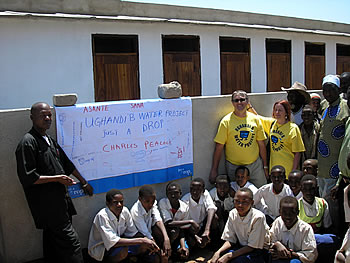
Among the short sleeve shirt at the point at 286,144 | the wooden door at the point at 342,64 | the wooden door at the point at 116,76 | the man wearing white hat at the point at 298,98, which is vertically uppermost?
the wooden door at the point at 342,64

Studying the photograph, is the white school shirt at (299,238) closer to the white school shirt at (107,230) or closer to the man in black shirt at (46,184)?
the white school shirt at (107,230)

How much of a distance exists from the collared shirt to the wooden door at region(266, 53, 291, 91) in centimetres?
779

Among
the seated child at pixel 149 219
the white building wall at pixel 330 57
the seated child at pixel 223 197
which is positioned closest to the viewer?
the seated child at pixel 149 219

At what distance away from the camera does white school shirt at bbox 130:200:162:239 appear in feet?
12.7

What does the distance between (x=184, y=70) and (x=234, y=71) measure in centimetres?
182

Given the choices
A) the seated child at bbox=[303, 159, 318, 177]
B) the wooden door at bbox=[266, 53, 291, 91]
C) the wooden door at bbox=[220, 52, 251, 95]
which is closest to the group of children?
the seated child at bbox=[303, 159, 318, 177]

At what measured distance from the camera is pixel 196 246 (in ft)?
14.0

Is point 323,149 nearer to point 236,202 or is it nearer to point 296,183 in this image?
point 296,183

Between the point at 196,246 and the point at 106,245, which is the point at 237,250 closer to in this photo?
the point at 196,246

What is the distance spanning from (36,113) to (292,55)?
1040 centimetres

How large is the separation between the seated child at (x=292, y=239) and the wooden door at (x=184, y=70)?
6.38 meters

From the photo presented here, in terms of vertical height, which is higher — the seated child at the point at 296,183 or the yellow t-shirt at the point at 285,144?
the yellow t-shirt at the point at 285,144

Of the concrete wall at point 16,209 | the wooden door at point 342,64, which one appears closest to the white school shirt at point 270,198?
the concrete wall at point 16,209

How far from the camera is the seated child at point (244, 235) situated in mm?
3705
